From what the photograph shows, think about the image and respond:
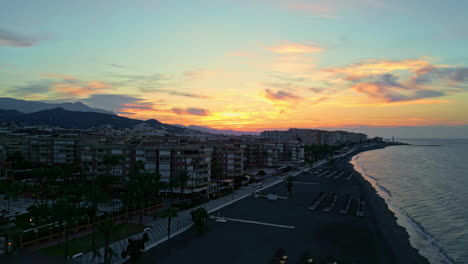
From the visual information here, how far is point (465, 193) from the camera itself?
83.3 meters

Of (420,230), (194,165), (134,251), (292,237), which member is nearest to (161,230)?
(134,251)

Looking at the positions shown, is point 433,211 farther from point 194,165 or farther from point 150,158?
point 150,158

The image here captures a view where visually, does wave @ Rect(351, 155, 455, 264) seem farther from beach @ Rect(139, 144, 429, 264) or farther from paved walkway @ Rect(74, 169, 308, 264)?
paved walkway @ Rect(74, 169, 308, 264)

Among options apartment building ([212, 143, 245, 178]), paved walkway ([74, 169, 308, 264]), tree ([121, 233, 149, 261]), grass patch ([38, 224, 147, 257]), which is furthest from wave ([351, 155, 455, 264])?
grass patch ([38, 224, 147, 257])

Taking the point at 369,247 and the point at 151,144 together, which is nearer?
the point at 369,247

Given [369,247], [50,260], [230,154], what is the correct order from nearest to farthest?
[50,260] → [369,247] → [230,154]

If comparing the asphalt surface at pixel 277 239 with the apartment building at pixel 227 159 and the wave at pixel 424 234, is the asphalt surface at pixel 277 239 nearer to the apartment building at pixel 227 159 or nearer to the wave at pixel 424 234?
the wave at pixel 424 234

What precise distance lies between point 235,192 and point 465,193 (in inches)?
2585

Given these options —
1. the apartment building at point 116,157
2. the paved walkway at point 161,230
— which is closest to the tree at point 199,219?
the paved walkway at point 161,230

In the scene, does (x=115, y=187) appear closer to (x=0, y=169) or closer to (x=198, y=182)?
(x=198, y=182)

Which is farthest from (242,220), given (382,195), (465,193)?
(465,193)

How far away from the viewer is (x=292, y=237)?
41.7 m

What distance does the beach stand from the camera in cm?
3525

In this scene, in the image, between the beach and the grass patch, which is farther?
the beach
